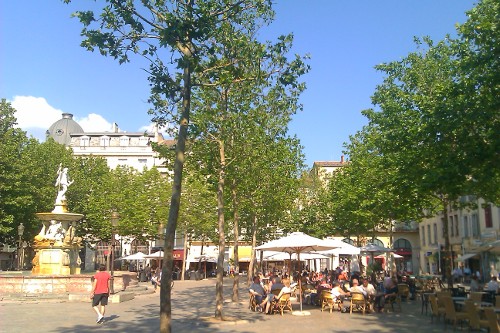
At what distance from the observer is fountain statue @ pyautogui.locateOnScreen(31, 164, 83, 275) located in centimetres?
2398

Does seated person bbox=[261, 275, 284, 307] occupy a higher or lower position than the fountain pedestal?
lower

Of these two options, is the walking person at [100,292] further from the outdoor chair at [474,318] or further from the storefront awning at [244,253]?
the storefront awning at [244,253]

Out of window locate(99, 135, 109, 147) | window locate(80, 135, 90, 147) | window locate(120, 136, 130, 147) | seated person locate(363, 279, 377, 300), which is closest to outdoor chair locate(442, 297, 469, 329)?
seated person locate(363, 279, 377, 300)

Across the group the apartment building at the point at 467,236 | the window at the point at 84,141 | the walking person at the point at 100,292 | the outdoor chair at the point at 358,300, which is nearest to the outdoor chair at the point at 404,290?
the outdoor chair at the point at 358,300

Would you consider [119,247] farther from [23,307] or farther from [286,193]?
[23,307]

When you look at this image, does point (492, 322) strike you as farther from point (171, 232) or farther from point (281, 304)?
point (171, 232)

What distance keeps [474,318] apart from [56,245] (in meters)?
19.4

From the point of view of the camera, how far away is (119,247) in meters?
63.2

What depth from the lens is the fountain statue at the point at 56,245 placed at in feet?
78.7

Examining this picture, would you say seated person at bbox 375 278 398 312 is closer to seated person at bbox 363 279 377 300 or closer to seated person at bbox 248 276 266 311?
seated person at bbox 363 279 377 300

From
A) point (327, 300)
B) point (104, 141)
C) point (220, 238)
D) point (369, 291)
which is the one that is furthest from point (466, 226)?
point (104, 141)

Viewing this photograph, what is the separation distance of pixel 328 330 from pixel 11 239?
121 ft

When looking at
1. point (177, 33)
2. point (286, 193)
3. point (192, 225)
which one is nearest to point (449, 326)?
point (177, 33)

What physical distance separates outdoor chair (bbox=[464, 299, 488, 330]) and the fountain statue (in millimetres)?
18951
